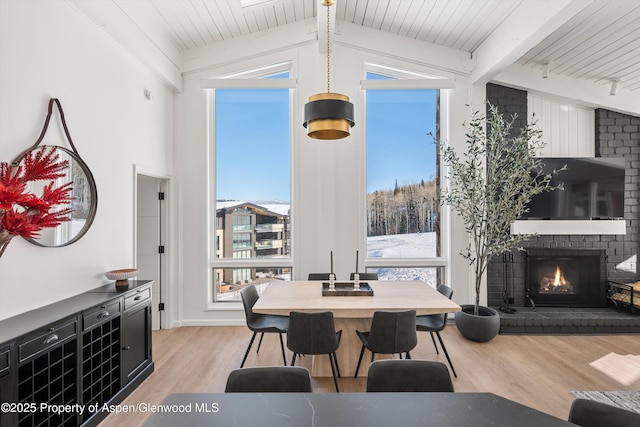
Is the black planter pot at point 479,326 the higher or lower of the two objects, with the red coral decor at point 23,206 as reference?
lower

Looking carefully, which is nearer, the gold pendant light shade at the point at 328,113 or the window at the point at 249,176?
the gold pendant light shade at the point at 328,113

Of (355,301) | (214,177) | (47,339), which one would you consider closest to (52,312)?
(47,339)

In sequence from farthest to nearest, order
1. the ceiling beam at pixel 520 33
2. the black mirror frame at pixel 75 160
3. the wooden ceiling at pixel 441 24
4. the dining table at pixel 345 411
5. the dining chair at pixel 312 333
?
the wooden ceiling at pixel 441 24 → the ceiling beam at pixel 520 33 → the dining chair at pixel 312 333 → the black mirror frame at pixel 75 160 → the dining table at pixel 345 411

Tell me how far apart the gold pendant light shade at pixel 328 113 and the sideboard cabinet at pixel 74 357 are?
216 centimetres

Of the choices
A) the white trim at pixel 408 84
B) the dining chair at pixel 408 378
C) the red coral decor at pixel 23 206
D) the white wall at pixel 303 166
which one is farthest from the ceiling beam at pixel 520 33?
the red coral decor at pixel 23 206

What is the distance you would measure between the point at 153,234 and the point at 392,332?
3.39 metres

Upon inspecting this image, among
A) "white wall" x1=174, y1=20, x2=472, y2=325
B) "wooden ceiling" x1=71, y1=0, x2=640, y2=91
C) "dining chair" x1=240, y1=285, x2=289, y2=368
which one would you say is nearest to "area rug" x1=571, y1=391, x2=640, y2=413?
"white wall" x1=174, y1=20, x2=472, y2=325

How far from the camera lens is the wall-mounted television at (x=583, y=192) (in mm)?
4645

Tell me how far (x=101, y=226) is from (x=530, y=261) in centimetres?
517

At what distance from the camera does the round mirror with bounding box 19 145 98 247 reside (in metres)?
2.52

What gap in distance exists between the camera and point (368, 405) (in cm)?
137

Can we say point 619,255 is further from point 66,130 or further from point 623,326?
point 66,130

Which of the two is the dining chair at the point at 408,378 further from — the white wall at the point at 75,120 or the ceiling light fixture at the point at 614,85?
the ceiling light fixture at the point at 614,85

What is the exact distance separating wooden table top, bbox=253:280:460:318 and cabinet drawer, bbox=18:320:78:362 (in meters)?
1.23
